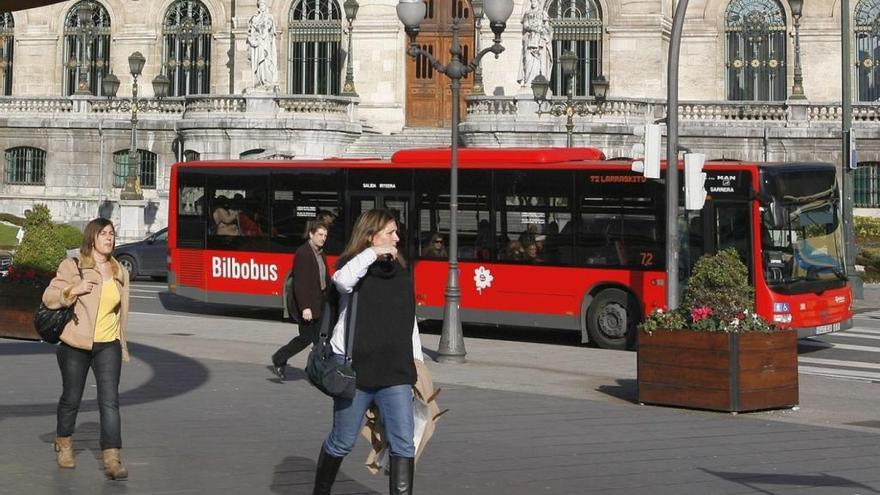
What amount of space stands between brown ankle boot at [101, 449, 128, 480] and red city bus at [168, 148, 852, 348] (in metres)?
12.0

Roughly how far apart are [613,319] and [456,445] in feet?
32.9

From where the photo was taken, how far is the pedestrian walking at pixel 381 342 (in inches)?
342

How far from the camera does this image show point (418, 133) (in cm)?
4597

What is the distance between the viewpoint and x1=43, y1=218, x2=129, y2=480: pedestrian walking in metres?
10.2

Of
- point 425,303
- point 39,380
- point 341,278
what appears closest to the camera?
point 341,278

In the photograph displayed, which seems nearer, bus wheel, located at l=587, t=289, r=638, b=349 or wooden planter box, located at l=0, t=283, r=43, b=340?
wooden planter box, located at l=0, t=283, r=43, b=340

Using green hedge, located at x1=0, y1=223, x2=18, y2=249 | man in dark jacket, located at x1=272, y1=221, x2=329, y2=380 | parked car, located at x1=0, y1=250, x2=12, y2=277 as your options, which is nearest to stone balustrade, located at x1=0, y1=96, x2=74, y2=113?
green hedge, located at x1=0, y1=223, x2=18, y2=249

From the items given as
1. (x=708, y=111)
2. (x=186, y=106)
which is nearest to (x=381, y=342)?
(x=708, y=111)

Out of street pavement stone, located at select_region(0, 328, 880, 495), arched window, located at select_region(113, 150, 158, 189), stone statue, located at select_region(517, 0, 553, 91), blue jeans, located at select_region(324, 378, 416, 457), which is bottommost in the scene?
street pavement stone, located at select_region(0, 328, 880, 495)

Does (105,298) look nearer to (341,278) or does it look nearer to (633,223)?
(341,278)

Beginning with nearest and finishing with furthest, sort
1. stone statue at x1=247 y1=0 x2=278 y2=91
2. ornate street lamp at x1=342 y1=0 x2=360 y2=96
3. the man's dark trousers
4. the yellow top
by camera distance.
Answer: the yellow top < the man's dark trousers < stone statue at x1=247 y1=0 x2=278 y2=91 < ornate street lamp at x1=342 y1=0 x2=360 y2=96

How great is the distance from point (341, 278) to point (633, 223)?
13.5 m

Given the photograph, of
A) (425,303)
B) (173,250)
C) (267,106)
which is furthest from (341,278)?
(267,106)

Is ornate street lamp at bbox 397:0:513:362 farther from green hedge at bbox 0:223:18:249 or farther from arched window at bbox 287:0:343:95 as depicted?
arched window at bbox 287:0:343:95
